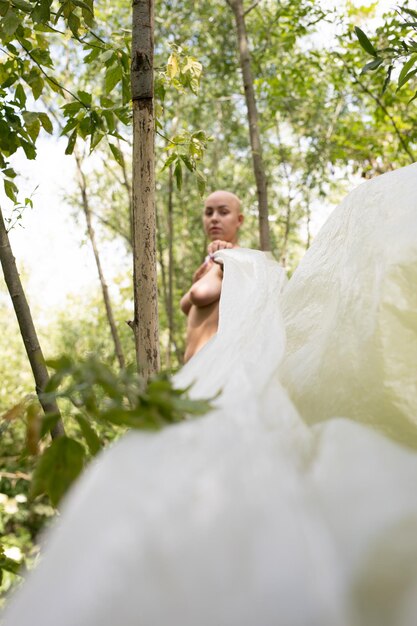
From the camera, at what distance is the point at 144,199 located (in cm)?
74

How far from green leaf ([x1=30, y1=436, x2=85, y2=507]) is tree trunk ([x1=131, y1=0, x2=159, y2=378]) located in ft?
1.27

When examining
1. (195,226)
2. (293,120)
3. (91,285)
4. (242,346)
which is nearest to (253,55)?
(293,120)

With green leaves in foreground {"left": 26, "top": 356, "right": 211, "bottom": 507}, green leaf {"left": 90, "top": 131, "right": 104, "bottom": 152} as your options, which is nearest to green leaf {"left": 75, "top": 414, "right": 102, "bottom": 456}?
green leaves in foreground {"left": 26, "top": 356, "right": 211, "bottom": 507}

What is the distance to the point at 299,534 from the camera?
282 millimetres

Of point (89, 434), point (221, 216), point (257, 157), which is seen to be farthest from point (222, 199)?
point (89, 434)

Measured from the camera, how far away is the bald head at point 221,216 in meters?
1.98

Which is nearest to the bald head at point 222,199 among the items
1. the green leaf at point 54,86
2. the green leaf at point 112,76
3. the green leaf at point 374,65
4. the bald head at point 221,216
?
the bald head at point 221,216

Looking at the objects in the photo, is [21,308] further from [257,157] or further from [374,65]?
[257,157]

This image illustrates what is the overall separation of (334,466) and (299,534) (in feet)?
0.20

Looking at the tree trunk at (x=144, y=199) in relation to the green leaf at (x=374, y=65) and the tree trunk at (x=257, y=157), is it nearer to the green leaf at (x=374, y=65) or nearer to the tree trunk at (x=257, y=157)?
the green leaf at (x=374, y=65)

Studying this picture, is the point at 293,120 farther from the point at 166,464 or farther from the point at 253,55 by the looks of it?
the point at 166,464

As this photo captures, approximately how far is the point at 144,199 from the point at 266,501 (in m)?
0.52

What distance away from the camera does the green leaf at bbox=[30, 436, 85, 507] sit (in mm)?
341

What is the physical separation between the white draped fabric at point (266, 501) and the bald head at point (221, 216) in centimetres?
155
